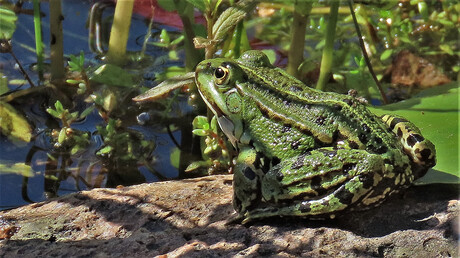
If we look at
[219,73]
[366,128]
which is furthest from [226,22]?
[366,128]

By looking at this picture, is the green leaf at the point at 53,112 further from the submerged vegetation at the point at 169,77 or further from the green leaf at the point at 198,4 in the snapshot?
the green leaf at the point at 198,4

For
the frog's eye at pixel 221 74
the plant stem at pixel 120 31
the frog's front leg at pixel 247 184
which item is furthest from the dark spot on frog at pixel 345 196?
the plant stem at pixel 120 31

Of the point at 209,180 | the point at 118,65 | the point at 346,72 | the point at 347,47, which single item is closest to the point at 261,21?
the point at 347,47

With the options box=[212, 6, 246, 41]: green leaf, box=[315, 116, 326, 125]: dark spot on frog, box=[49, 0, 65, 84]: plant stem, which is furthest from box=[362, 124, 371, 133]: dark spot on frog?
box=[49, 0, 65, 84]: plant stem

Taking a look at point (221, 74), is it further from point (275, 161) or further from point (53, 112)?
point (53, 112)

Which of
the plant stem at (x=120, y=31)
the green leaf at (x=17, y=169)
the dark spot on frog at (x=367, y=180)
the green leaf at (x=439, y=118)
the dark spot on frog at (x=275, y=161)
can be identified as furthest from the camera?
the plant stem at (x=120, y=31)

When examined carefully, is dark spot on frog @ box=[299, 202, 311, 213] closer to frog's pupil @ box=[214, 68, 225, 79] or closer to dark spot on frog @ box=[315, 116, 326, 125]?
dark spot on frog @ box=[315, 116, 326, 125]

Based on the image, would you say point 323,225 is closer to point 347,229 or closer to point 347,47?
point 347,229
